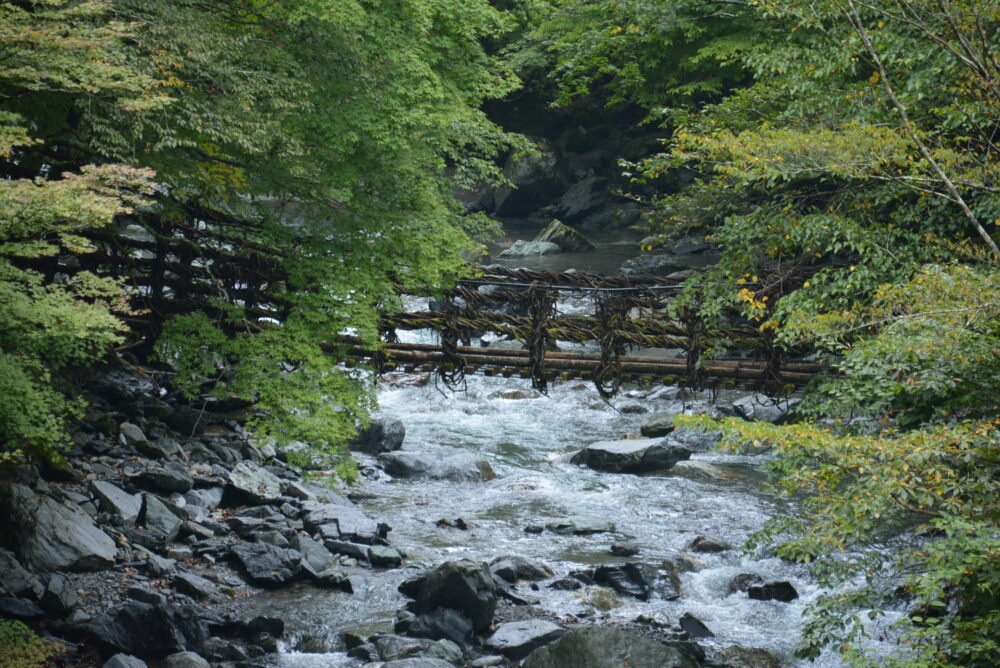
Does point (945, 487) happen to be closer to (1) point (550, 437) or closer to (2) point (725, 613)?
(2) point (725, 613)

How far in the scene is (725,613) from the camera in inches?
352

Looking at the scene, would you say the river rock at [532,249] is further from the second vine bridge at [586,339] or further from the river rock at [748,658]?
the river rock at [748,658]

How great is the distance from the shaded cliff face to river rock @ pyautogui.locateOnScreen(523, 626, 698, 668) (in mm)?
24446

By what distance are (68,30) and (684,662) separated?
683 centimetres

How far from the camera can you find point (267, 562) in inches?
345

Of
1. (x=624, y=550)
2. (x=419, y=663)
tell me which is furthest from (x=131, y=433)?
(x=624, y=550)

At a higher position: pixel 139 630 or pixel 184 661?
pixel 139 630

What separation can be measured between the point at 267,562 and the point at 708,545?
540cm

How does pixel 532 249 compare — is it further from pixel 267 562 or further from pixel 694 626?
pixel 694 626

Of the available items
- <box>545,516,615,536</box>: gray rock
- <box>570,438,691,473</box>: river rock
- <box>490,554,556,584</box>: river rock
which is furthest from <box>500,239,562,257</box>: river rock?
<box>490,554,556,584</box>: river rock

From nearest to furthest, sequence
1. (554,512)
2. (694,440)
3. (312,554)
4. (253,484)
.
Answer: (312,554) → (253,484) → (554,512) → (694,440)

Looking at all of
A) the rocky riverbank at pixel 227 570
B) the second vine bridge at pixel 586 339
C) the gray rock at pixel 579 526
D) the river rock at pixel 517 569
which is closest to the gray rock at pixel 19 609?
the rocky riverbank at pixel 227 570

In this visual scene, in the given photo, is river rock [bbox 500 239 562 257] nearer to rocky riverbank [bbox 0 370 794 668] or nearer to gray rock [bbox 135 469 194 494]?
rocky riverbank [bbox 0 370 794 668]

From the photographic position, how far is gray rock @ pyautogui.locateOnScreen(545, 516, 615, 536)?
434 inches
